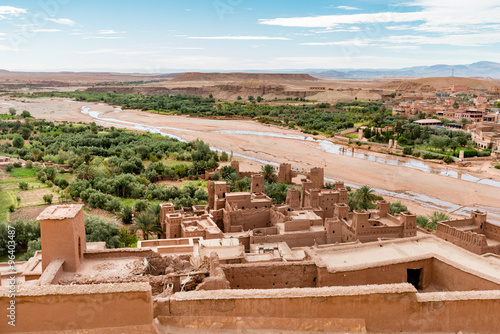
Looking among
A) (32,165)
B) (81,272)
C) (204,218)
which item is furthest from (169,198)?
(81,272)

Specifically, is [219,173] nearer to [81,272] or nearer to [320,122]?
[81,272]

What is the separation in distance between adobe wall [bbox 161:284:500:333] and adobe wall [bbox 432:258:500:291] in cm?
361

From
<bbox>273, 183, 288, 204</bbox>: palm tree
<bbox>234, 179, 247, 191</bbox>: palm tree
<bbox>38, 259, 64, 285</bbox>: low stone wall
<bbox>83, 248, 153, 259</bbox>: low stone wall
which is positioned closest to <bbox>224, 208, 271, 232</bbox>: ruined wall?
<bbox>273, 183, 288, 204</bbox>: palm tree

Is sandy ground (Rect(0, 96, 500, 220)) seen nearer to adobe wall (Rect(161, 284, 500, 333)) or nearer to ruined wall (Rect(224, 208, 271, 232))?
ruined wall (Rect(224, 208, 271, 232))

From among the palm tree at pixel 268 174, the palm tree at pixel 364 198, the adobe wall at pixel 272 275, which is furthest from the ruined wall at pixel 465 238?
the palm tree at pixel 268 174

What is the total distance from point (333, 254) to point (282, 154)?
30.9 metres

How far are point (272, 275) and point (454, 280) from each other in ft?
15.0

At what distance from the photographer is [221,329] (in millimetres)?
6078

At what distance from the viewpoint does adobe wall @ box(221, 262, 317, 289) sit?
9.59 meters

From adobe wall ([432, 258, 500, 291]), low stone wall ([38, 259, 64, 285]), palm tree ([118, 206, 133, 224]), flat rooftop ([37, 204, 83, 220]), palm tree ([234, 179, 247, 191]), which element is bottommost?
palm tree ([118, 206, 133, 224])

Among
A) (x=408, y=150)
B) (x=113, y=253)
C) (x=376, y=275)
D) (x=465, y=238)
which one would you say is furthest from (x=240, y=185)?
(x=408, y=150)

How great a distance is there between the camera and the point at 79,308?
582 cm

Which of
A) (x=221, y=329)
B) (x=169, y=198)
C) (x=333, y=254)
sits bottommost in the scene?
(x=169, y=198)

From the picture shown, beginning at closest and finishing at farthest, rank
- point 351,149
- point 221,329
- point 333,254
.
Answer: point 221,329 → point 333,254 → point 351,149
